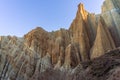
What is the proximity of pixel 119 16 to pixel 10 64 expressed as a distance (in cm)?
2661

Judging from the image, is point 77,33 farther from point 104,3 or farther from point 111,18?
point 104,3

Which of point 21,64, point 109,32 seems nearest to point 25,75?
point 21,64

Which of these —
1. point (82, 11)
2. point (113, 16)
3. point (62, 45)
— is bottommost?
point (62, 45)

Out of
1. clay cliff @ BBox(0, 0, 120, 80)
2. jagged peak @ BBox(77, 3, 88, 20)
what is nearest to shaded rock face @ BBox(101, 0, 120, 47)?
clay cliff @ BBox(0, 0, 120, 80)

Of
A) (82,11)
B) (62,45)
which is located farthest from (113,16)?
(62,45)

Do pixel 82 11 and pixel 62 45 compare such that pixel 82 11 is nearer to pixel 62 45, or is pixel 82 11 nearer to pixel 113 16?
pixel 113 16

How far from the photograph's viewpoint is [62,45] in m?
60.8

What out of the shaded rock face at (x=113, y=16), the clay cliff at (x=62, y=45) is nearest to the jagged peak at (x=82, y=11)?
the clay cliff at (x=62, y=45)

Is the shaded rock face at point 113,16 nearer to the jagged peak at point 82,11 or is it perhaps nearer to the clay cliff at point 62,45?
the clay cliff at point 62,45

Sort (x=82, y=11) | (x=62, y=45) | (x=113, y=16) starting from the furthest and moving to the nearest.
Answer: (x=82, y=11) → (x=113, y=16) → (x=62, y=45)

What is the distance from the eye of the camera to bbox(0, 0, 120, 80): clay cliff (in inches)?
2089

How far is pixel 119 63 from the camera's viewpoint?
19.2 metres

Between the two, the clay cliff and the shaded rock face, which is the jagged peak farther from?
the shaded rock face

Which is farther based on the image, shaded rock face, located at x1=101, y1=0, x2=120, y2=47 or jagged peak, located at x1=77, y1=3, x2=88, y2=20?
jagged peak, located at x1=77, y1=3, x2=88, y2=20
